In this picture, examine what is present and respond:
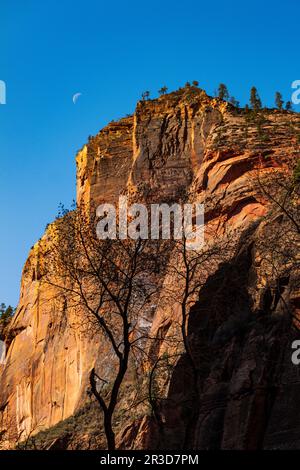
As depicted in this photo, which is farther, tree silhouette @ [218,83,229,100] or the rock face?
tree silhouette @ [218,83,229,100]

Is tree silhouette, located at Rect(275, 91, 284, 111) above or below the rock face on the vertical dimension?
above

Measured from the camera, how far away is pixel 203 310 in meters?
41.9

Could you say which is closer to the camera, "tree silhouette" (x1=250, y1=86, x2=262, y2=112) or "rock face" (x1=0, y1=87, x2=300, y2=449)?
"rock face" (x1=0, y1=87, x2=300, y2=449)

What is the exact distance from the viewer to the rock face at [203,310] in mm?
33875

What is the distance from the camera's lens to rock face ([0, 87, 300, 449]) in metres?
33.9

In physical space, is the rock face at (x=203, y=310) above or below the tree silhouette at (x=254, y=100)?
below

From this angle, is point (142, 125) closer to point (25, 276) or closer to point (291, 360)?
point (25, 276)

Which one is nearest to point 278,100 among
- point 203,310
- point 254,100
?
point 254,100

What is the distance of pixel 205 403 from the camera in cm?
3609

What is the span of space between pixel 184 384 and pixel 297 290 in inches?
312

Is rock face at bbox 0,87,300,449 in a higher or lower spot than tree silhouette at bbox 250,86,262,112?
lower

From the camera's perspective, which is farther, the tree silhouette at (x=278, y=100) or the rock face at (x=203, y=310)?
the tree silhouette at (x=278, y=100)

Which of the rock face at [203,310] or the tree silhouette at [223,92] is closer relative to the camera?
the rock face at [203,310]

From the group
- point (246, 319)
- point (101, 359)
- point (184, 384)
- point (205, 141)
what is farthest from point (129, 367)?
point (205, 141)
